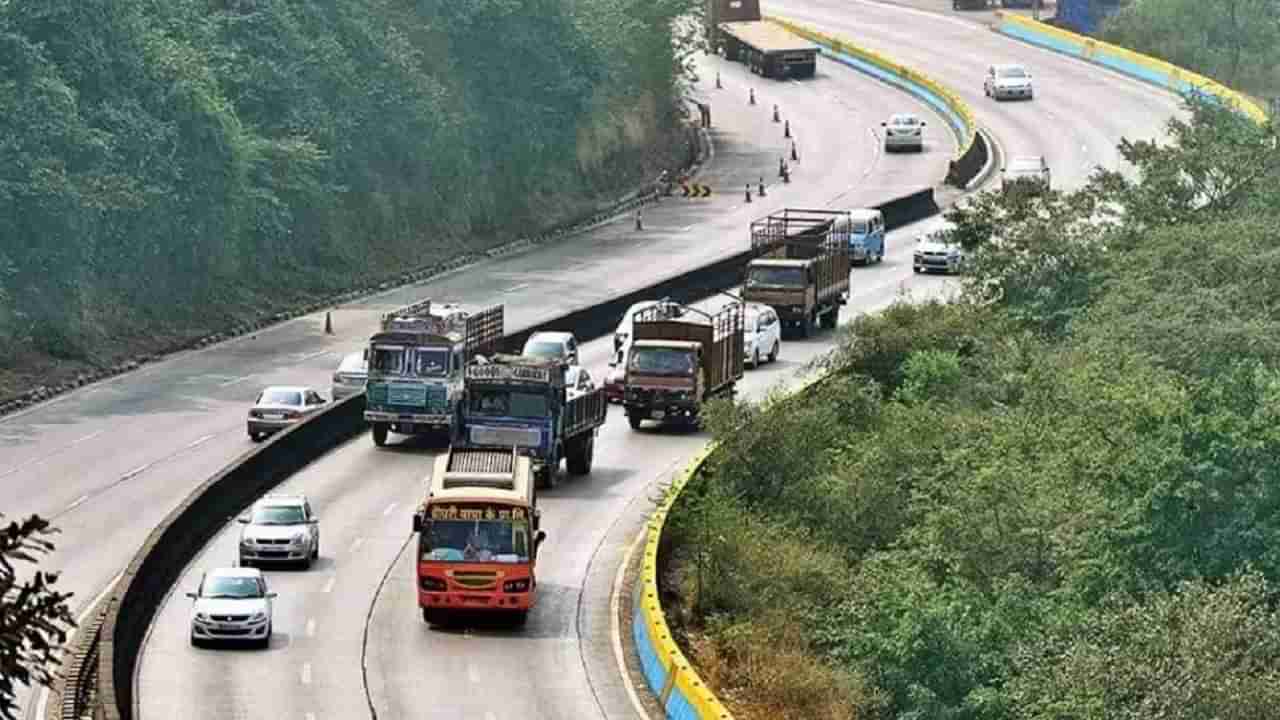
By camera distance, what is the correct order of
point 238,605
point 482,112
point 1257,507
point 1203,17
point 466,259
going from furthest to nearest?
point 1203,17, point 482,112, point 466,259, point 1257,507, point 238,605

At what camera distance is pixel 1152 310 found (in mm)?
63906

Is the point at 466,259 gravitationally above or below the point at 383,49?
below

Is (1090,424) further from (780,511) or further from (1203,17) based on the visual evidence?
(1203,17)

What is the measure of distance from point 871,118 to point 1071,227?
47.1 metres

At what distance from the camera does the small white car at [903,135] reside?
369ft

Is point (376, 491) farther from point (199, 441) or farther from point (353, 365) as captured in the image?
point (353, 365)

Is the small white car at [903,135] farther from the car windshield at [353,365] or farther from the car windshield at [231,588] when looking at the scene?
the car windshield at [231,588]

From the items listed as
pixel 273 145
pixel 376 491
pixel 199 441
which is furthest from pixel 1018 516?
pixel 273 145

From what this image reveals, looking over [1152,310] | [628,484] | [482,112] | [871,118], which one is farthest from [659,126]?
[628,484]

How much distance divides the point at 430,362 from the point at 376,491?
11.2 ft

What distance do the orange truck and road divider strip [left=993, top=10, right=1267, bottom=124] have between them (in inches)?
2634

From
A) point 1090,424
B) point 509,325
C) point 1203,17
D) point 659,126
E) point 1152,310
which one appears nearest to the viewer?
point 1090,424

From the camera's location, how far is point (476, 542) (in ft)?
140

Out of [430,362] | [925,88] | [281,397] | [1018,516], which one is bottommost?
[925,88]
